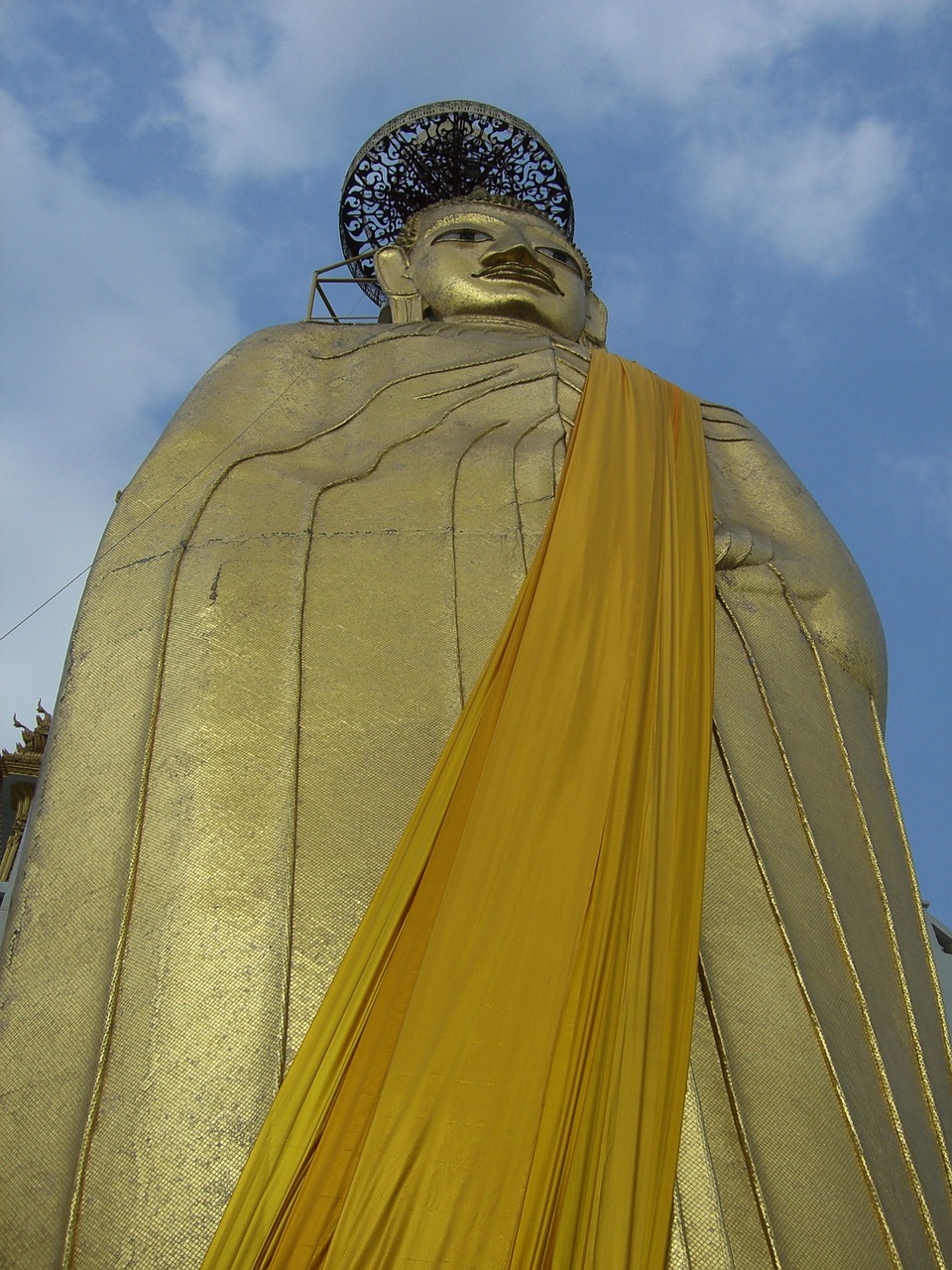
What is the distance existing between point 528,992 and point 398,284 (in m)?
3.62

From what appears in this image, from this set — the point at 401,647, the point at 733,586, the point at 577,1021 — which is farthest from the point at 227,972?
the point at 733,586

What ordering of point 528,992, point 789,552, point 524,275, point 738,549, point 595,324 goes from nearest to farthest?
point 528,992 → point 738,549 → point 789,552 → point 524,275 → point 595,324

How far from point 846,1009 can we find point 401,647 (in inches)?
42.7

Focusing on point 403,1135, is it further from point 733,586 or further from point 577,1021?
point 733,586

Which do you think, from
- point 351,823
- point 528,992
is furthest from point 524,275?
point 528,992

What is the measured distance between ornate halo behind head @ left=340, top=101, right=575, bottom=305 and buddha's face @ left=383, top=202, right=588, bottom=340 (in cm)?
108

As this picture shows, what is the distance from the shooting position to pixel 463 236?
16.5 ft

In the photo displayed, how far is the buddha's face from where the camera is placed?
475 centimetres

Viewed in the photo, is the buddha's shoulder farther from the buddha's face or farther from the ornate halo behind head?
the ornate halo behind head

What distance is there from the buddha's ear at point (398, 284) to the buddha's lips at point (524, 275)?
28 centimetres

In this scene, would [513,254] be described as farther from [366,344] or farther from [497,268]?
[366,344]

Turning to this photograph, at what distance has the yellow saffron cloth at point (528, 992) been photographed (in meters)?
1.73

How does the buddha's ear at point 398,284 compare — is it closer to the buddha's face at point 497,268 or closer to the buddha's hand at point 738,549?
the buddha's face at point 497,268

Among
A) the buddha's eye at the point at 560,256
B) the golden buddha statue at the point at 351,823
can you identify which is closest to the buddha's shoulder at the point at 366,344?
the golden buddha statue at the point at 351,823
